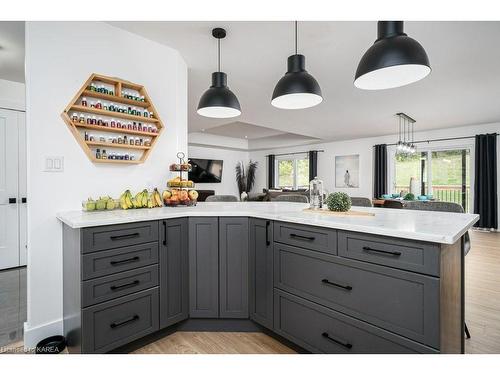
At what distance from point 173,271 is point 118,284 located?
381 millimetres

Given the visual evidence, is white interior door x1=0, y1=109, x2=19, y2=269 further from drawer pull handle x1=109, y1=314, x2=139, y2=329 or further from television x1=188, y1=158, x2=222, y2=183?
television x1=188, y1=158, x2=222, y2=183

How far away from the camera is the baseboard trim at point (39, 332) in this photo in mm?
1880

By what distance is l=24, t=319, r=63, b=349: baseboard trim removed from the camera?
6.17 ft

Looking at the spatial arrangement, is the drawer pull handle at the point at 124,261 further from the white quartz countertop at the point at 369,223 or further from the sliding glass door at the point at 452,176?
the sliding glass door at the point at 452,176

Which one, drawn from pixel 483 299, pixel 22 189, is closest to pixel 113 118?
pixel 22 189

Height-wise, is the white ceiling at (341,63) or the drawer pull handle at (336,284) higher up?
the white ceiling at (341,63)

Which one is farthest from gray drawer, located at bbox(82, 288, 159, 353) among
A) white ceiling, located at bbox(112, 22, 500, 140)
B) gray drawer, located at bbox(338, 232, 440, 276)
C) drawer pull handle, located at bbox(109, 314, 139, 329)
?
white ceiling, located at bbox(112, 22, 500, 140)

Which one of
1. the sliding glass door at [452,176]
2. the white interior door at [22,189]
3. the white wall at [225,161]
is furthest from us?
the white wall at [225,161]

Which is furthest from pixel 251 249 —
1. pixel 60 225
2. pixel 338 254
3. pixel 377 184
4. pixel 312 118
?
pixel 377 184

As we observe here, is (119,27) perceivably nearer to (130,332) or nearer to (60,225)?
(60,225)

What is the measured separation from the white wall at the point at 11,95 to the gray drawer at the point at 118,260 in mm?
3261

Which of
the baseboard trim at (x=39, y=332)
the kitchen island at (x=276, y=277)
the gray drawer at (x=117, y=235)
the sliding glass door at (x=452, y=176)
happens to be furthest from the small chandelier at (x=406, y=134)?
the baseboard trim at (x=39, y=332)

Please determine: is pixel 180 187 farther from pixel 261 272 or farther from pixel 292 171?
pixel 292 171
